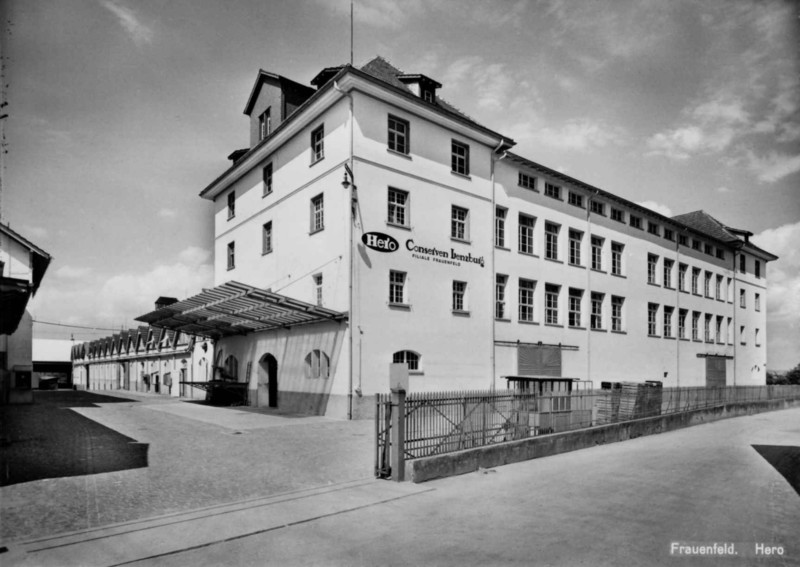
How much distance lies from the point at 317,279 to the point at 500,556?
57.2 ft

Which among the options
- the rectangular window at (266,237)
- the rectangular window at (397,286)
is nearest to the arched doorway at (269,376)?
the rectangular window at (266,237)

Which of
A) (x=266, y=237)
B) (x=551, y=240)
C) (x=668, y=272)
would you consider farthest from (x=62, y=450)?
(x=668, y=272)

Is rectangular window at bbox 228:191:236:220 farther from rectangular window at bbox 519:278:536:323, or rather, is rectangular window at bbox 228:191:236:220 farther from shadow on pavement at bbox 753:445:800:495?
shadow on pavement at bbox 753:445:800:495

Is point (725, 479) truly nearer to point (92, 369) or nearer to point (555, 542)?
point (555, 542)

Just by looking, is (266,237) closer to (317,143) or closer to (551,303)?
(317,143)

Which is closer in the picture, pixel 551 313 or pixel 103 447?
pixel 103 447

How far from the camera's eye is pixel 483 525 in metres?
7.46

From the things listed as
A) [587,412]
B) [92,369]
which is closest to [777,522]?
[587,412]

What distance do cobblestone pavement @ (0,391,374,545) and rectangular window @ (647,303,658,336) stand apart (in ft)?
81.0

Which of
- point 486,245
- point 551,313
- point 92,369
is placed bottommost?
point 92,369

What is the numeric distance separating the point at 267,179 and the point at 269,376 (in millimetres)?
8974

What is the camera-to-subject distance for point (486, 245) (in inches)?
1014

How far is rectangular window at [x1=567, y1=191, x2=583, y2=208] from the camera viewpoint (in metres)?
31.4

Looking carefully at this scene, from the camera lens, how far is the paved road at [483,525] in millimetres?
6250
